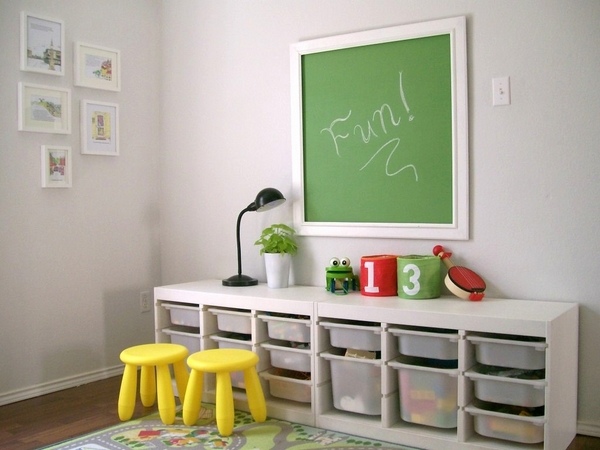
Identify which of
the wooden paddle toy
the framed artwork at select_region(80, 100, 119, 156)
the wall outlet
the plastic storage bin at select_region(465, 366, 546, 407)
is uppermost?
the framed artwork at select_region(80, 100, 119, 156)

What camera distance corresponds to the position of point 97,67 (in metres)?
3.53

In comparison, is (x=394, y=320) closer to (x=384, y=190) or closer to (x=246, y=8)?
(x=384, y=190)

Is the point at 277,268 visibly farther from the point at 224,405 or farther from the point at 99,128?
the point at 99,128

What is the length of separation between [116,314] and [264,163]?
1.14 m

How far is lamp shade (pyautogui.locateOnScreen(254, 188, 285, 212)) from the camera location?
123 inches

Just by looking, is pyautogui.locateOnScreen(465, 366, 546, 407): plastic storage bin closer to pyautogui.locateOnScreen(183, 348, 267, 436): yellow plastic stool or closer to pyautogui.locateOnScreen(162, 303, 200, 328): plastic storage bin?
pyautogui.locateOnScreen(183, 348, 267, 436): yellow plastic stool

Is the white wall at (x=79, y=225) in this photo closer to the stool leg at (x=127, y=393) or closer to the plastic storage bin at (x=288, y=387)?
the stool leg at (x=127, y=393)

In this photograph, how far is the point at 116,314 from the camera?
366cm

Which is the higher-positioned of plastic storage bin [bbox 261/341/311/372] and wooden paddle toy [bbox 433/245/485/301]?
wooden paddle toy [bbox 433/245/485/301]

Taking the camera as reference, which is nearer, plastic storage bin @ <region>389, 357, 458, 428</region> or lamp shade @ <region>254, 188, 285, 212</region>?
plastic storage bin @ <region>389, 357, 458, 428</region>

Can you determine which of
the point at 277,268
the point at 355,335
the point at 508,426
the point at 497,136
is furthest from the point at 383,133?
the point at 508,426

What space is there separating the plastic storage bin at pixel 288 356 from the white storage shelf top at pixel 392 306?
0.16 m

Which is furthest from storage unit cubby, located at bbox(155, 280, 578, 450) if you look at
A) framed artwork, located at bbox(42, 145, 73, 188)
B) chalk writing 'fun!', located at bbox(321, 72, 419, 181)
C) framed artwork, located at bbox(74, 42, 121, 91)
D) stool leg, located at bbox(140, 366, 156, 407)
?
framed artwork, located at bbox(74, 42, 121, 91)

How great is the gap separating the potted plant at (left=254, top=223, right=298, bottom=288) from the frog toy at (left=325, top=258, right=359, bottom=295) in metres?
0.23
